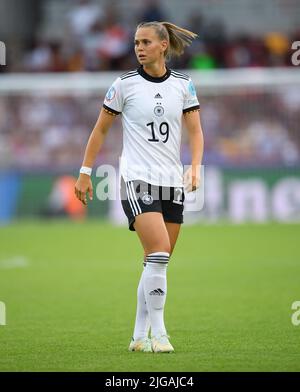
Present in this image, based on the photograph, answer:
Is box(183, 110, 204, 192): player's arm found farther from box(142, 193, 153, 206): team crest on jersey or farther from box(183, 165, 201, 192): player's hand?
box(142, 193, 153, 206): team crest on jersey

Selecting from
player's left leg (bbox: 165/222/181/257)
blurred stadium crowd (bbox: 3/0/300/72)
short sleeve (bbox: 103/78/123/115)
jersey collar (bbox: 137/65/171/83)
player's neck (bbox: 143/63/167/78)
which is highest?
blurred stadium crowd (bbox: 3/0/300/72)

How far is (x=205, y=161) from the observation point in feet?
70.6

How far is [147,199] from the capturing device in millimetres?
7531

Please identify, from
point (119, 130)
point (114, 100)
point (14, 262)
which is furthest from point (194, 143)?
point (119, 130)

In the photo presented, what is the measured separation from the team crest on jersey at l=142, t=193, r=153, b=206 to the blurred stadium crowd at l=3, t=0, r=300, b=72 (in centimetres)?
1628

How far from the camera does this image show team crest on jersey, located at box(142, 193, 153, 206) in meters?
7.52

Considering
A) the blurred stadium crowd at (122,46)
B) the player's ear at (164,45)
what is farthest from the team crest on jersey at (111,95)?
the blurred stadium crowd at (122,46)

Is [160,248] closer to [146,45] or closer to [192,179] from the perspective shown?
[192,179]

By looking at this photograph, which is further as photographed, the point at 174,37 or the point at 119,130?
the point at 119,130

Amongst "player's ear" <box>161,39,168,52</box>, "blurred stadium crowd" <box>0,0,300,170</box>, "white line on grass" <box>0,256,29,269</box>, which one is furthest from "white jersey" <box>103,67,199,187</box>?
"blurred stadium crowd" <box>0,0,300,170</box>

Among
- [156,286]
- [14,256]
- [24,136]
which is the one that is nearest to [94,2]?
[24,136]

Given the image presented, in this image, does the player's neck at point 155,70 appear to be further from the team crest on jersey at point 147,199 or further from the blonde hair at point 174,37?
the team crest on jersey at point 147,199

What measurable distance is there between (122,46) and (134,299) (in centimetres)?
1436
